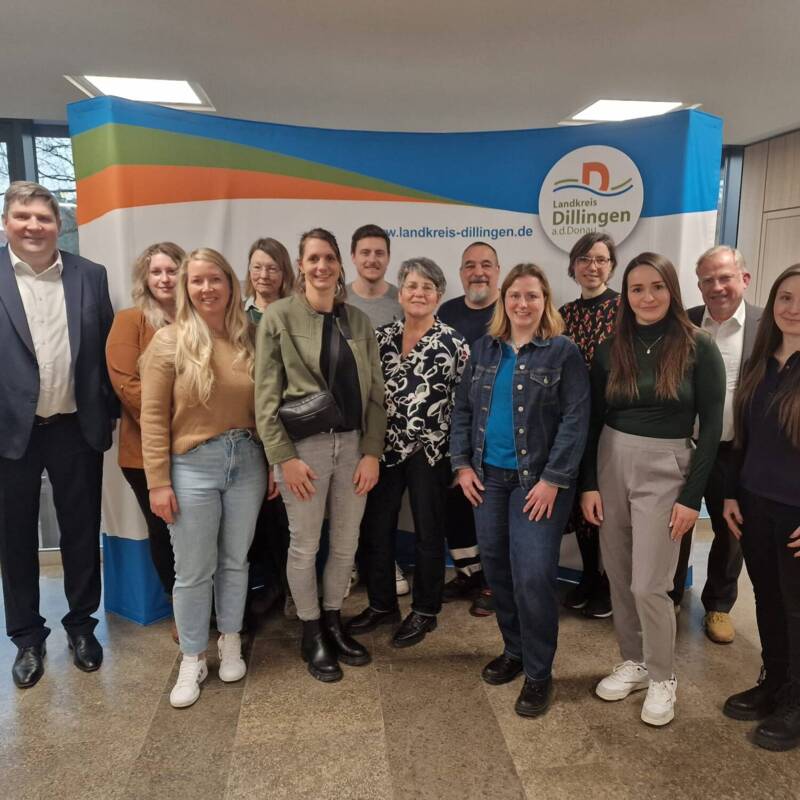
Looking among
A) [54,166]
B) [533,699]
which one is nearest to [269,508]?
[533,699]

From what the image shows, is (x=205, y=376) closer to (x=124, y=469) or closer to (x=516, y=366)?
(x=124, y=469)

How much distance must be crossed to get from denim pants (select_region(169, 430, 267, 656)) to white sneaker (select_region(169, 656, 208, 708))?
0.17 feet

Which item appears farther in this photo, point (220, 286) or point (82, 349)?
point (82, 349)

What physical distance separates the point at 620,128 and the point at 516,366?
1.78 m

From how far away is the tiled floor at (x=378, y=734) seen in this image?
1905 millimetres

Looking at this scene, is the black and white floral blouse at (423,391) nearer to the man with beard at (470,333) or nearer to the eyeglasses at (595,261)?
the man with beard at (470,333)

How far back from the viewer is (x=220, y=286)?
85.3 inches

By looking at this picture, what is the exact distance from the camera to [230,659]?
2459 mm

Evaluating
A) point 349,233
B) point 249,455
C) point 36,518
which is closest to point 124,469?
point 36,518

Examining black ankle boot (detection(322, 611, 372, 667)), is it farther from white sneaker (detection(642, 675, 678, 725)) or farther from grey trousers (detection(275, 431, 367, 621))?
white sneaker (detection(642, 675, 678, 725))

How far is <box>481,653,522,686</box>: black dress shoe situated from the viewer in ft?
7.89

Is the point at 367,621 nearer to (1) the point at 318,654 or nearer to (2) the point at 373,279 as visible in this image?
(1) the point at 318,654

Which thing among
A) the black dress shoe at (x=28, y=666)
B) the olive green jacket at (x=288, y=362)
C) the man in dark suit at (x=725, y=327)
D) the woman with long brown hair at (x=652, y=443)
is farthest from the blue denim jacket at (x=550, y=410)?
the black dress shoe at (x=28, y=666)

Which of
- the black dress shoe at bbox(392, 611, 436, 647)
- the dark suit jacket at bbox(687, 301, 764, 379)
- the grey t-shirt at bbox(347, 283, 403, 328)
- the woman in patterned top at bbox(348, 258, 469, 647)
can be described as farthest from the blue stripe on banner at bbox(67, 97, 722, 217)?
the black dress shoe at bbox(392, 611, 436, 647)
